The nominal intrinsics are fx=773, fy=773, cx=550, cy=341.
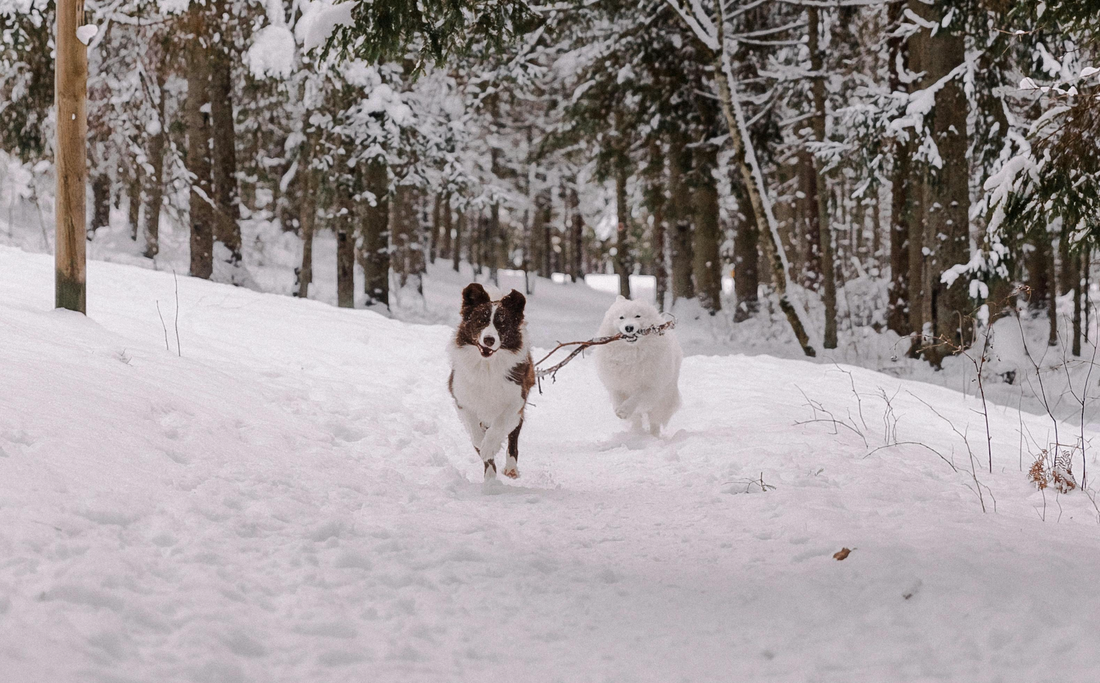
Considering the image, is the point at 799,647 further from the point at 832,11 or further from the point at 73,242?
the point at 832,11

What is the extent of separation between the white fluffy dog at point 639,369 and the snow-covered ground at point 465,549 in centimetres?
91

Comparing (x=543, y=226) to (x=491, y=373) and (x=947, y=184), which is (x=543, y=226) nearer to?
(x=947, y=184)

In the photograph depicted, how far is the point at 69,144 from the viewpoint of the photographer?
7043mm

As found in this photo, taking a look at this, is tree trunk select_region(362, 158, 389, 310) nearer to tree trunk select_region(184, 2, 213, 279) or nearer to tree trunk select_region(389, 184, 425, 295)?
tree trunk select_region(184, 2, 213, 279)

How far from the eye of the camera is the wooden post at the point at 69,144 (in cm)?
700

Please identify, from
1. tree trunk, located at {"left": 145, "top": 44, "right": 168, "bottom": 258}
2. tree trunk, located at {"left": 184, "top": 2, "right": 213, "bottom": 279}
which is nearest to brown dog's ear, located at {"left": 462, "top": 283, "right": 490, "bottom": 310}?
tree trunk, located at {"left": 145, "top": 44, "right": 168, "bottom": 258}

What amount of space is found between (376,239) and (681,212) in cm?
748

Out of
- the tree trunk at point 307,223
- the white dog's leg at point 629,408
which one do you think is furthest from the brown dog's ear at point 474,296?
the tree trunk at point 307,223

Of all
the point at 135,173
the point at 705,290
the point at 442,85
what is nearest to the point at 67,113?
the point at 135,173

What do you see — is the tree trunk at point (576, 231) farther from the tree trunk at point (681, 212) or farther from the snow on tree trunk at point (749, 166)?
the snow on tree trunk at point (749, 166)

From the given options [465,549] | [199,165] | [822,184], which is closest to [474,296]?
[465,549]

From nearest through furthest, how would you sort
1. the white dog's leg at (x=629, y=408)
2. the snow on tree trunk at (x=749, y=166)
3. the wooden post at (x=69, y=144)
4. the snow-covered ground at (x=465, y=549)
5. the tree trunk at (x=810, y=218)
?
the snow-covered ground at (x=465, y=549) → the wooden post at (x=69, y=144) → the white dog's leg at (x=629, y=408) → the snow on tree trunk at (x=749, y=166) → the tree trunk at (x=810, y=218)

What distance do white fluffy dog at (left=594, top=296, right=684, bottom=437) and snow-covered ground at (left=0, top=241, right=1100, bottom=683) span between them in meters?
0.91

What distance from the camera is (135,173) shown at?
523 inches
